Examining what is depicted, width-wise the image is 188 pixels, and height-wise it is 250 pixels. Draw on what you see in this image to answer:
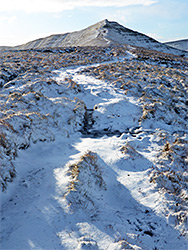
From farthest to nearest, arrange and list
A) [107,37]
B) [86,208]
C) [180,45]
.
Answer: [180,45], [107,37], [86,208]

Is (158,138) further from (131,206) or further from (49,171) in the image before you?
(49,171)

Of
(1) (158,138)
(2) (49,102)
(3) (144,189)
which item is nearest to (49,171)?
(3) (144,189)

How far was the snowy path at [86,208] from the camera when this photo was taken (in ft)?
12.2

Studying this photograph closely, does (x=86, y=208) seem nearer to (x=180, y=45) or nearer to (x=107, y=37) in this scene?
(x=107, y=37)

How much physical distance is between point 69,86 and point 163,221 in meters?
12.3

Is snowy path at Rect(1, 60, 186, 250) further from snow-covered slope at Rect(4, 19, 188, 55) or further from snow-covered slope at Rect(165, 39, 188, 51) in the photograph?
snow-covered slope at Rect(165, 39, 188, 51)

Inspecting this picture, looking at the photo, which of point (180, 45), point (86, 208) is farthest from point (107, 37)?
point (180, 45)

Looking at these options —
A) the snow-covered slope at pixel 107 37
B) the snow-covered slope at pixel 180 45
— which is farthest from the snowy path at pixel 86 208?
the snow-covered slope at pixel 180 45

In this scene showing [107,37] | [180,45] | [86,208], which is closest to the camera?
[86,208]

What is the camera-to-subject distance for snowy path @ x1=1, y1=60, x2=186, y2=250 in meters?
3.72

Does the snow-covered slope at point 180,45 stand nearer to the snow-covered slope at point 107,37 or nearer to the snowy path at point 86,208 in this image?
the snow-covered slope at point 107,37

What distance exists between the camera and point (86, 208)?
14.6 feet

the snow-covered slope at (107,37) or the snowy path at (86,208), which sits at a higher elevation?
the snow-covered slope at (107,37)

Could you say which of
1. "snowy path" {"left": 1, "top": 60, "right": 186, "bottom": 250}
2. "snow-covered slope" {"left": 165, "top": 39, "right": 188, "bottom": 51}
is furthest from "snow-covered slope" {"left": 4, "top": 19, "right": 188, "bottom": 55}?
"snowy path" {"left": 1, "top": 60, "right": 186, "bottom": 250}
